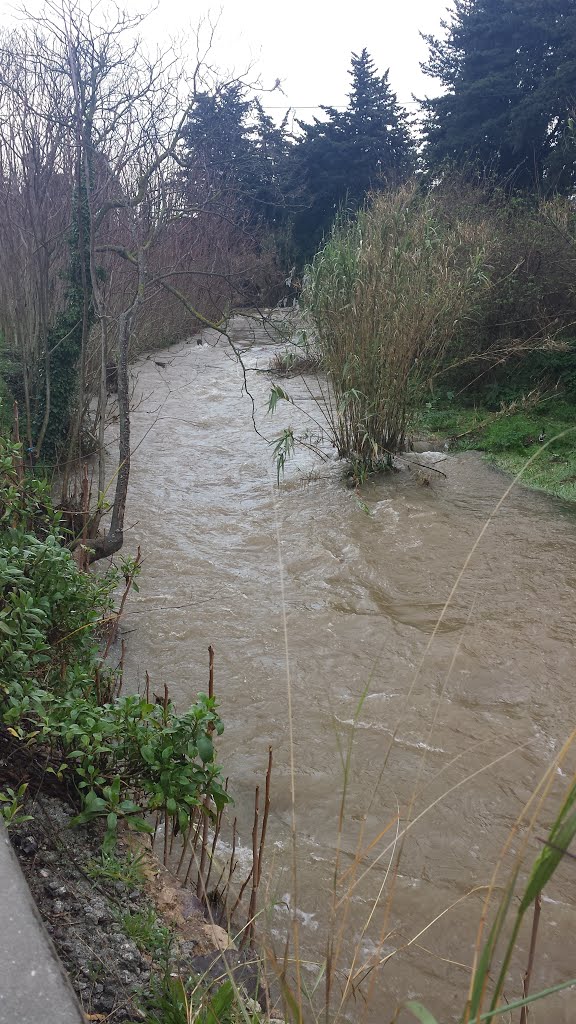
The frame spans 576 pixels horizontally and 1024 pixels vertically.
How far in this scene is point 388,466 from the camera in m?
7.78

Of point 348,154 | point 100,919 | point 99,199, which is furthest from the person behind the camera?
point 348,154

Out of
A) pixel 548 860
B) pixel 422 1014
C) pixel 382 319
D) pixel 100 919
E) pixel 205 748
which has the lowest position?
pixel 100 919

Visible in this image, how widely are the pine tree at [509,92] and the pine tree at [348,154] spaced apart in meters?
3.48

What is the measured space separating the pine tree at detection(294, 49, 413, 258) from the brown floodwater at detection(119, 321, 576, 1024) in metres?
17.1

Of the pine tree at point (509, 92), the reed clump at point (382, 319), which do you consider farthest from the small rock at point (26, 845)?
the pine tree at point (509, 92)

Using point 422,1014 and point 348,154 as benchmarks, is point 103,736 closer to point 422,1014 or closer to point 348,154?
point 422,1014

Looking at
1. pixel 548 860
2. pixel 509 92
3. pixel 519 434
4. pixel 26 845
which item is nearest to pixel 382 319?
pixel 519 434

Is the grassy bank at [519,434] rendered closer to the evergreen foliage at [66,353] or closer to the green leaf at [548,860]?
the evergreen foliage at [66,353]

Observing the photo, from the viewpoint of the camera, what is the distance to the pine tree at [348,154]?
76.6ft

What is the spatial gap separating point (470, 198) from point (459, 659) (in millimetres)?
10549

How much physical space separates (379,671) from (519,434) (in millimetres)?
5323

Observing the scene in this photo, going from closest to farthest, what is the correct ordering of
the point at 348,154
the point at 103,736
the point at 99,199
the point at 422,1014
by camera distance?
the point at 422,1014, the point at 103,736, the point at 99,199, the point at 348,154

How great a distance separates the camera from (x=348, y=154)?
23.6 metres

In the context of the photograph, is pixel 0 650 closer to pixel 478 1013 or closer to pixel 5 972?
pixel 5 972
